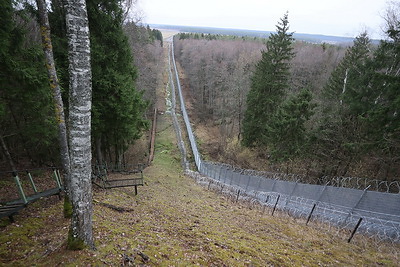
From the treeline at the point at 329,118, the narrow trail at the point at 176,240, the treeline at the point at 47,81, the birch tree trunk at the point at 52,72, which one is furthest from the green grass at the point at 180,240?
the treeline at the point at 329,118

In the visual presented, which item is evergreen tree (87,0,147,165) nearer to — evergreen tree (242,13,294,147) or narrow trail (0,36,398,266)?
narrow trail (0,36,398,266)

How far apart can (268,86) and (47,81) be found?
21307mm

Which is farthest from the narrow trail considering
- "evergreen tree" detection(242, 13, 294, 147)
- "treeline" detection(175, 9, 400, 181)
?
"evergreen tree" detection(242, 13, 294, 147)

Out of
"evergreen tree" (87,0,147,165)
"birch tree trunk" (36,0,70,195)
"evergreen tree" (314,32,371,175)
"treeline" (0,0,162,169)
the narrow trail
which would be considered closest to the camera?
the narrow trail

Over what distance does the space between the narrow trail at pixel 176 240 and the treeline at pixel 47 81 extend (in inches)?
151

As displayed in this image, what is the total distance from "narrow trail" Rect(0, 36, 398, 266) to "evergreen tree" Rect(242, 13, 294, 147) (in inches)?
611

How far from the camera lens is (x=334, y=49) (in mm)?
65125

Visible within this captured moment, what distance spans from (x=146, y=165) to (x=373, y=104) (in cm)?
1842

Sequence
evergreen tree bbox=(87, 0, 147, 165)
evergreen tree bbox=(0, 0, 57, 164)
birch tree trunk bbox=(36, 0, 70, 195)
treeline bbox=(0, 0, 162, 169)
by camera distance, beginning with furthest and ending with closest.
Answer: evergreen tree bbox=(87, 0, 147, 165) < treeline bbox=(0, 0, 162, 169) < evergreen tree bbox=(0, 0, 57, 164) < birch tree trunk bbox=(36, 0, 70, 195)

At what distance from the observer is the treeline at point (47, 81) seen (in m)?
7.23

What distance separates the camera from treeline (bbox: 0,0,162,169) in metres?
7.23

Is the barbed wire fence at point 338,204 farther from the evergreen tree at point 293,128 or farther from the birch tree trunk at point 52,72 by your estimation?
the birch tree trunk at point 52,72

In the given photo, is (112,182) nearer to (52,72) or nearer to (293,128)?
(52,72)

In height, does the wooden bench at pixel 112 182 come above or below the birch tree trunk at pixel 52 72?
below
